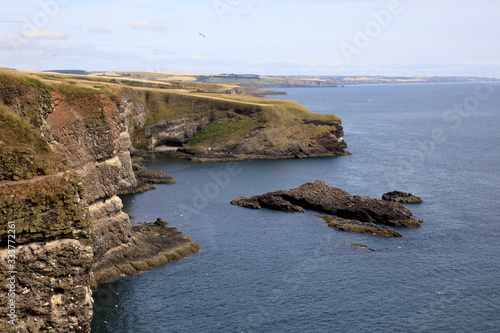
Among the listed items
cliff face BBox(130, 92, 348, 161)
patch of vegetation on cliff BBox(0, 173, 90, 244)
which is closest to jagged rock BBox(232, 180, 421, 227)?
cliff face BBox(130, 92, 348, 161)

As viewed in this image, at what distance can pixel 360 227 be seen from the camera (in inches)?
3051

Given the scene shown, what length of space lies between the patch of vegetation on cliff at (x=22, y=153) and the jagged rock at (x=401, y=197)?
71890 millimetres

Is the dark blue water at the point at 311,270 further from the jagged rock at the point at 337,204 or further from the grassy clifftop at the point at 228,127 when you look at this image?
the grassy clifftop at the point at 228,127

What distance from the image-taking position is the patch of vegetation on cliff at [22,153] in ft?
98.6

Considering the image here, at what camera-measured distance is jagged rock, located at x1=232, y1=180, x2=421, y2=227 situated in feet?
264

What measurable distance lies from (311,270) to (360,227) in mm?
19937

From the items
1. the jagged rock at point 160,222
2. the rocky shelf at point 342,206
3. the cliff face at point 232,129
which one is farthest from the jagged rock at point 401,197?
the cliff face at point 232,129

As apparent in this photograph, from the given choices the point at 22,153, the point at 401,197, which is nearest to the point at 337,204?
the point at 401,197

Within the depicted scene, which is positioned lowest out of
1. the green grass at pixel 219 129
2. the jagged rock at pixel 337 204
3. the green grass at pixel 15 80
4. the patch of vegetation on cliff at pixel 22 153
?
the jagged rock at pixel 337 204

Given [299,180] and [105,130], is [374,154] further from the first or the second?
[105,130]

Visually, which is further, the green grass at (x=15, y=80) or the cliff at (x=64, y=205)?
the green grass at (x=15, y=80)

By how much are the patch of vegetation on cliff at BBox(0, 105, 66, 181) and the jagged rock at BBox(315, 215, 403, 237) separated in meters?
54.8

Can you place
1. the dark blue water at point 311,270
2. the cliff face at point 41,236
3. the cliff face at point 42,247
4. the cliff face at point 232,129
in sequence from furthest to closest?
the cliff face at point 232,129, the dark blue water at point 311,270, the cliff face at point 41,236, the cliff face at point 42,247

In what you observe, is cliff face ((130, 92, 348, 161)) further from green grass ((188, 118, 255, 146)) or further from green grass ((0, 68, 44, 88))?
green grass ((0, 68, 44, 88))
